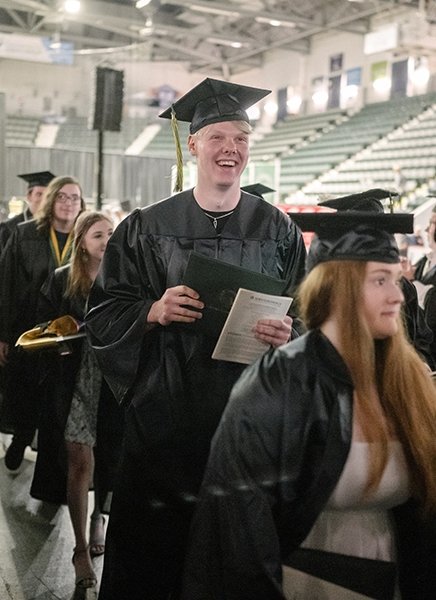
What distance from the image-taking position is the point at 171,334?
228 centimetres

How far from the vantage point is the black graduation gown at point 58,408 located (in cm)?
329

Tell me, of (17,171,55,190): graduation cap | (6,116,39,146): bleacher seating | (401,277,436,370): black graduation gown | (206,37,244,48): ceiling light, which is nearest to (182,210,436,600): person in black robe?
(401,277,436,370): black graduation gown

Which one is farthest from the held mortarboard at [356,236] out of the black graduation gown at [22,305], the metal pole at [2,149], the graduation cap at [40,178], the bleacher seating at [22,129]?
the bleacher seating at [22,129]

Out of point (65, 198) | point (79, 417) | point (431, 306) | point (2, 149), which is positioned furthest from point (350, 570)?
point (2, 149)

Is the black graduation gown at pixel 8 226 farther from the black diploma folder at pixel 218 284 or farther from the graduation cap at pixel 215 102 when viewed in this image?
the black diploma folder at pixel 218 284

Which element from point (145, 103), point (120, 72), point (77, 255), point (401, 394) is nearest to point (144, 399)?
point (401, 394)

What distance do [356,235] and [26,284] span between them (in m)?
3.29

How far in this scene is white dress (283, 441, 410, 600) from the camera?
61.8 inches

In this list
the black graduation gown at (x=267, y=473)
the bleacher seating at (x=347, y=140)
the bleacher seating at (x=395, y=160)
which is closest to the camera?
the black graduation gown at (x=267, y=473)

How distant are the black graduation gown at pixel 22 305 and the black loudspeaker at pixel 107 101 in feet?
10.4

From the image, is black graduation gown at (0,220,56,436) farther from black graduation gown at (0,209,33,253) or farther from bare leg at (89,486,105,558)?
black graduation gown at (0,209,33,253)

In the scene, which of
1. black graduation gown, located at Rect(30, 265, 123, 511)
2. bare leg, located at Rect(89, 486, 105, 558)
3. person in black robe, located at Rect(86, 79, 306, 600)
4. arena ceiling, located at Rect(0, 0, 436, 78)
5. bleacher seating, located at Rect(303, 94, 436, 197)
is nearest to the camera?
person in black robe, located at Rect(86, 79, 306, 600)

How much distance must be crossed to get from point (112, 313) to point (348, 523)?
1.02m

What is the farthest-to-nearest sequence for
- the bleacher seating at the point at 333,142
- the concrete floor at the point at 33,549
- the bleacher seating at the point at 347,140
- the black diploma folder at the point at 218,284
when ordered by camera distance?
the bleacher seating at the point at 347,140
the bleacher seating at the point at 333,142
the concrete floor at the point at 33,549
the black diploma folder at the point at 218,284
